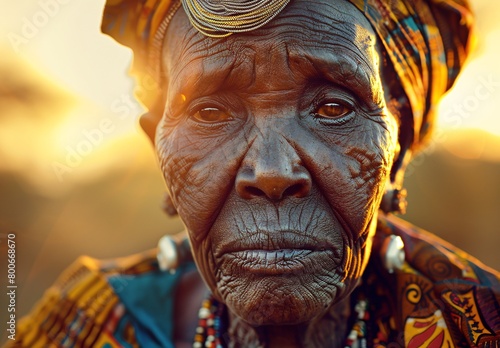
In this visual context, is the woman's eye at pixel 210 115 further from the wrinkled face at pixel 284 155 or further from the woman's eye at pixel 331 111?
the woman's eye at pixel 331 111

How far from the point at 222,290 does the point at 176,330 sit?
97cm

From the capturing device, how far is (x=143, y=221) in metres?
11.2

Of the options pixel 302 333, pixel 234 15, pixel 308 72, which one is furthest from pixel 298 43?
pixel 302 333

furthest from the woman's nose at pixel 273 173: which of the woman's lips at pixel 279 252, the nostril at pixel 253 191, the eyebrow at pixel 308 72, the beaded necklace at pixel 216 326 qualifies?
the beaded necklace at pixel 216 326

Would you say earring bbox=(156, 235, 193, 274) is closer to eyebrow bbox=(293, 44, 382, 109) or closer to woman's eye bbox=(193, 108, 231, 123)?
woman's eye bbox=(193, 108, 231, 123)

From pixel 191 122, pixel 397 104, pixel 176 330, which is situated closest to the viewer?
pixel 191 122

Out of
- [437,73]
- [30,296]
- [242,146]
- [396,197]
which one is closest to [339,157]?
[242,146]

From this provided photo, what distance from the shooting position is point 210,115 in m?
2.14

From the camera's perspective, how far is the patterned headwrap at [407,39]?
2.27 m

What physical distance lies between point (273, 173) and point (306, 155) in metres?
0.15

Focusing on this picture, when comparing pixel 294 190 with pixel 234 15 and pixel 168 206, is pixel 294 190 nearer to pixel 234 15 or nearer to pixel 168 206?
pixel 234 15

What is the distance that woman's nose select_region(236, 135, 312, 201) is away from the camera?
6.25 ft

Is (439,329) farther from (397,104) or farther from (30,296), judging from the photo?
(30,296)

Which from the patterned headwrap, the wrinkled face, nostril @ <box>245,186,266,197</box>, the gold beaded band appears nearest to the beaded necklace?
the wrinkled face
